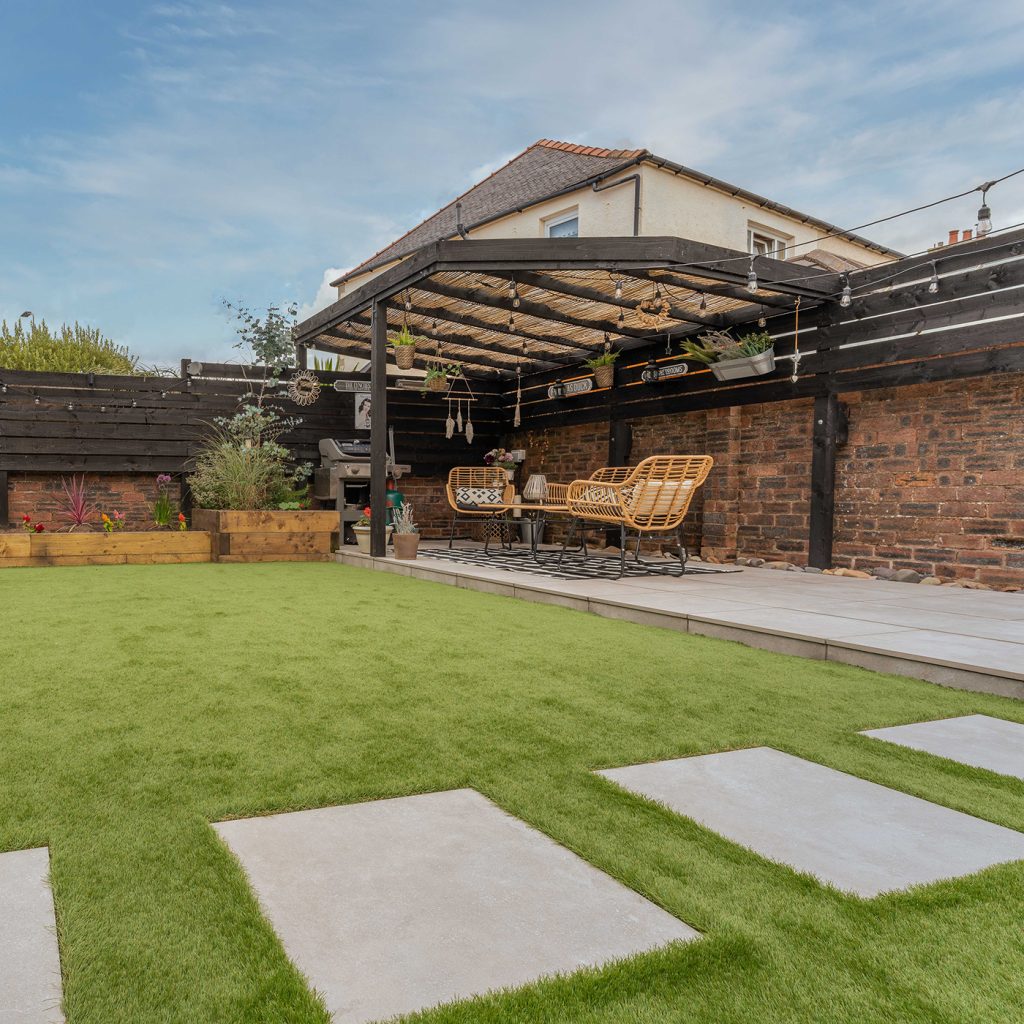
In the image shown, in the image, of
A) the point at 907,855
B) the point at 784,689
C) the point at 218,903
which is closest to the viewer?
the point at 218,903

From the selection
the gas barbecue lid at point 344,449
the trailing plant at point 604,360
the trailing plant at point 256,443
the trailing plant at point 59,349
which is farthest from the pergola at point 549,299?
the trailing plant at point 59,349

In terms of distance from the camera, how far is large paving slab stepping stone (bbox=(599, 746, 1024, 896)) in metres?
1.41

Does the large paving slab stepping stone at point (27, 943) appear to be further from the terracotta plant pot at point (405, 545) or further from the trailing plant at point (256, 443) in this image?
the trailing plant at point (256, 443)

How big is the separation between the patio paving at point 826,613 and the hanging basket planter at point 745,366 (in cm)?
199

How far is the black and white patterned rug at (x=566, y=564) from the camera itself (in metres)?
6.18

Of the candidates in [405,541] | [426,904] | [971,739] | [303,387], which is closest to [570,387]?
[303,387]

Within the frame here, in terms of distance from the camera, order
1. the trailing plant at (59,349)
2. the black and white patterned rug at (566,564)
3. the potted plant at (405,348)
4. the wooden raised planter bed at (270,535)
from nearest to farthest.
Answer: the black and white patterned rug at (566,564), the potted plant at (405,348), the wooden raised planter bed at (270,535), the trailing plant at (59,349)

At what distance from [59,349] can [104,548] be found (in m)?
18.5

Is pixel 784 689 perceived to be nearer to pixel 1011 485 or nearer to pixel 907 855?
pixel 907 855

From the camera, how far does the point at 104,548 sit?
25.1 feet

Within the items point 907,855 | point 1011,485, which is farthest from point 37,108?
point 907,855

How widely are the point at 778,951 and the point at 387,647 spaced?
249cm

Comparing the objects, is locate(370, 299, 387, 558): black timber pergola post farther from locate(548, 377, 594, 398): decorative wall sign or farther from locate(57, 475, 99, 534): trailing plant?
locate(57, 475, 99, 534): trailing plant

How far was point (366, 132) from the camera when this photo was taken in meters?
12.0
